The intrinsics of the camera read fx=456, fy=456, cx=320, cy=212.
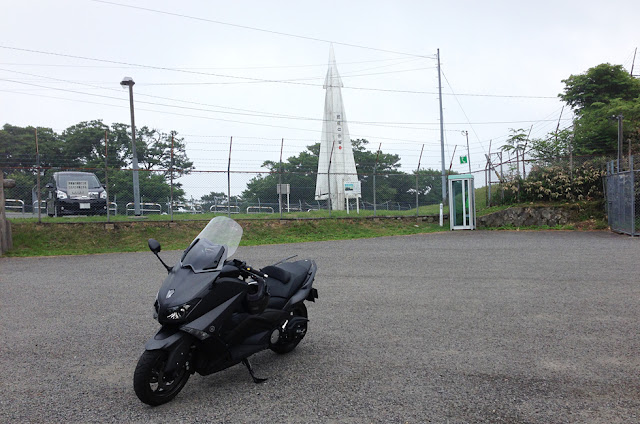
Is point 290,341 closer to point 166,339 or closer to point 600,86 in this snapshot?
point 166,339

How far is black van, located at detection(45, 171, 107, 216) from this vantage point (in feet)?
51.8

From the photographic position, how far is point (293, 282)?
4.32m

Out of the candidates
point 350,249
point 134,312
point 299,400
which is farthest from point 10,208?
point 299,400

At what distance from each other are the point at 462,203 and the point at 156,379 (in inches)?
652

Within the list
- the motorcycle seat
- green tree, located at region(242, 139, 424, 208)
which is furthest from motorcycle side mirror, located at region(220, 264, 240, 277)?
green tree, located at region(242, 139, 424, 208)

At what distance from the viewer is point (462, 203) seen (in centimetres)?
1825

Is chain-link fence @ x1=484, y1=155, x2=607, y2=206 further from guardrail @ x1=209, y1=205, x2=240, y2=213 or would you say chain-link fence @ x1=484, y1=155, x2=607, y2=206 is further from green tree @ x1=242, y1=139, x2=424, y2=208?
guardrail @ x1=209, y1=205, x2=240, y2=213

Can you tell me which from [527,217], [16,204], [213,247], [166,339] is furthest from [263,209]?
[166,339]

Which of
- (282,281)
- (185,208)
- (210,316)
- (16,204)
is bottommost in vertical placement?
(210,316)

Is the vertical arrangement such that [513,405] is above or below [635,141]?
below

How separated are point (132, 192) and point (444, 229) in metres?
12.5

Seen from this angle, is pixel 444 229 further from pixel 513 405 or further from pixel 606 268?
pixel 513 405

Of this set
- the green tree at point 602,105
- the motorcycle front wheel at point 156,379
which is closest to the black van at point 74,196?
the motorcycle front wheel at point 156,379

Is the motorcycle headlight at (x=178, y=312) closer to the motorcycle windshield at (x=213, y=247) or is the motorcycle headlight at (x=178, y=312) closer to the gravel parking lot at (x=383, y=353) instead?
the motorcycle windshield at (x=213, y=247)
